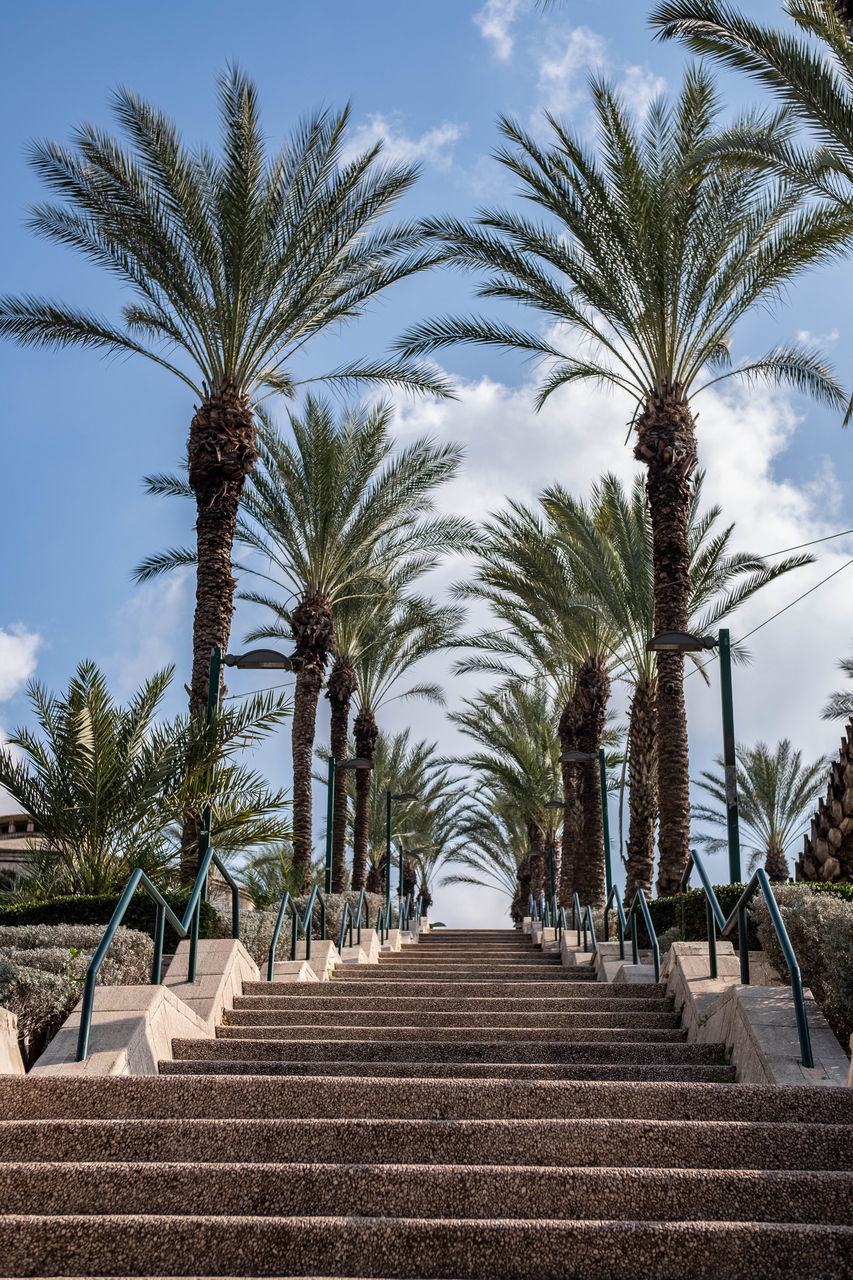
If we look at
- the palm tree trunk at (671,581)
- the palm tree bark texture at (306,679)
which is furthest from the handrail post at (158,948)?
the palm tree bark texture at (306,679)

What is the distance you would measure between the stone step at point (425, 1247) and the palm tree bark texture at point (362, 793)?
26.7 m

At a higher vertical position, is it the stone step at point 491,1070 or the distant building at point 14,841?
the distant building at point 14,841

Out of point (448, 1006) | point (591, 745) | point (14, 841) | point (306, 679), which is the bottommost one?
point (448, 1006)

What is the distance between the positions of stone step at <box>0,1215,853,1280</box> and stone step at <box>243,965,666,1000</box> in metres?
5.15

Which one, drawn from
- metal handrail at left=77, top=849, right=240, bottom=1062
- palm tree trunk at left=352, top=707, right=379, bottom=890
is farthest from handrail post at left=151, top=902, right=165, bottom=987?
palm tree trunk at left=352, top=707, right=379, bottom=890

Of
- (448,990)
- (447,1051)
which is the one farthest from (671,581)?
(447,1051)

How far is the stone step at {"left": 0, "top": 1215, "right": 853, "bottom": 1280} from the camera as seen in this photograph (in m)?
3.37

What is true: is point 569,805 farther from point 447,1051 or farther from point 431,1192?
point 431,1192

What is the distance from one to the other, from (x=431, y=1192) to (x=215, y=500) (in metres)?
12.4

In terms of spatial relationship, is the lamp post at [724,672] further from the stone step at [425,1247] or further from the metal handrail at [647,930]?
the stone step at [425,1247]

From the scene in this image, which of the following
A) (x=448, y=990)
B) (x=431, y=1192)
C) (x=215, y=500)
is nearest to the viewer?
(x=431, y=1192)

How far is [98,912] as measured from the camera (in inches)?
454

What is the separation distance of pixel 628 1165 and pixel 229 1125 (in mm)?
1511

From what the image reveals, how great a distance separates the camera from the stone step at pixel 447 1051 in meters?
6.29
